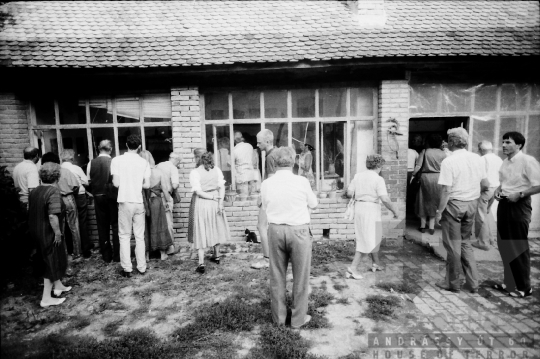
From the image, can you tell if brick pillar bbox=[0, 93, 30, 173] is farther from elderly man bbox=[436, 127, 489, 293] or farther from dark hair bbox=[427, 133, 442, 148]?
dark hair bbox=[427, 133, 442, 148]

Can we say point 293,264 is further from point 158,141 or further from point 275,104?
point 158,141

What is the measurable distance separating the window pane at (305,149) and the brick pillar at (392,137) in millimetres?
1371

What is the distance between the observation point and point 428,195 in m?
6.92

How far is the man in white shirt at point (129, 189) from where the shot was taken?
5.03 metres

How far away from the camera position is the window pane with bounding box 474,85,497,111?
268 inches

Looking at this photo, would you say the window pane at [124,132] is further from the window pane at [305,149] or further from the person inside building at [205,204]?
the window pane at [305,149]

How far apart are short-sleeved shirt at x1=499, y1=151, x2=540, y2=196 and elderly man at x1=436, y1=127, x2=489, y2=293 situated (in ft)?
0.83

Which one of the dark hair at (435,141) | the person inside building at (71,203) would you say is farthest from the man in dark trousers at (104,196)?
the dark hair at (435,141)

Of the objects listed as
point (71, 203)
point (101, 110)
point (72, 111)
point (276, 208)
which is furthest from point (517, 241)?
point (72, 111)

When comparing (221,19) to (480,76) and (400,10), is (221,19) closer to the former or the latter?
(400,10)

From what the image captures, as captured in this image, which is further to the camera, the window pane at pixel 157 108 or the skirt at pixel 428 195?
the skirt at pixel 428 195

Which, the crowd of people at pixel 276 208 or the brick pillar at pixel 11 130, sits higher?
the brick pillar at pixel 11 130

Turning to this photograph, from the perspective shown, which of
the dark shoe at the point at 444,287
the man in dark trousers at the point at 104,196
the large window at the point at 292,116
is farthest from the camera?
the large window at the point at 292,116

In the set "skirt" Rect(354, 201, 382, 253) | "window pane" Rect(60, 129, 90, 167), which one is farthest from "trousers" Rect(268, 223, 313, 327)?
"window pane" Rect(60, 129, 90, 167)
